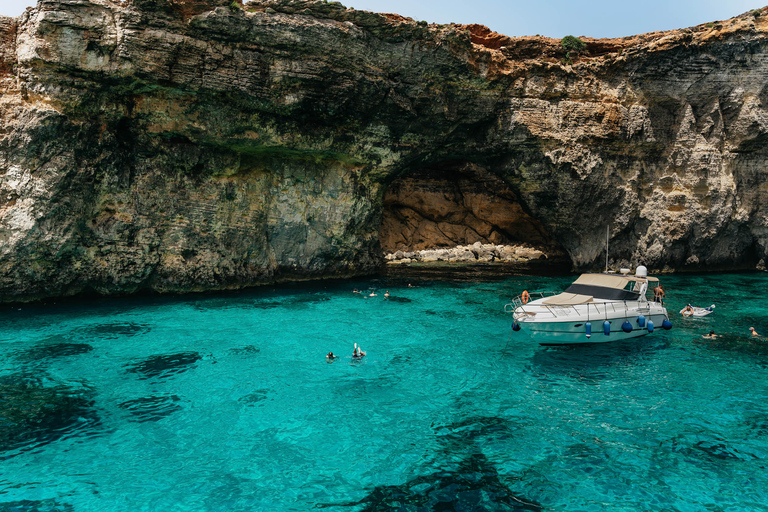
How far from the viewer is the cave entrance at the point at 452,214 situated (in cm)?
4550

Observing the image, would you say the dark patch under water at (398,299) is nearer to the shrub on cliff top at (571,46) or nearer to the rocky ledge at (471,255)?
the rocky ledge at (471,255)

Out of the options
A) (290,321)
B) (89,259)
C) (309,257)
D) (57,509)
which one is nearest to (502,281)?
(309,257)

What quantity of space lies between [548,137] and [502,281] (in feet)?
33.4

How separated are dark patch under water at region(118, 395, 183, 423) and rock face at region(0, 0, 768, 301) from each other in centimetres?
1418

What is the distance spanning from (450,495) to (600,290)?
1241 centimetres

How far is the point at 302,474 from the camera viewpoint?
9.40 metres

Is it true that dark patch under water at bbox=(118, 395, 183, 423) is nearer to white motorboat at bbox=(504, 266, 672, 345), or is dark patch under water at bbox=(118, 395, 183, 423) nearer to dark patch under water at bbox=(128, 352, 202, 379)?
dark patch under water at bbox=(128, 352, 202, 379)

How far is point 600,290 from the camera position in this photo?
18.0 metres

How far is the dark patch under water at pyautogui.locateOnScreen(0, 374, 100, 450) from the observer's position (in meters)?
10.8

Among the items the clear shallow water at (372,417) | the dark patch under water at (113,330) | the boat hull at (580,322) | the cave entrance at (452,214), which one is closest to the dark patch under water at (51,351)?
the clear shallow water at (372,417)

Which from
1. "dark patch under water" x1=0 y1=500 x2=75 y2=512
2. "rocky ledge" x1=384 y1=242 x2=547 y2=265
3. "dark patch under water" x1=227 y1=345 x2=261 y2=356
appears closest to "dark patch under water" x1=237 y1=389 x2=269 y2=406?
"dark patch under water" x1=227 y1=345 x2=261 y2=356

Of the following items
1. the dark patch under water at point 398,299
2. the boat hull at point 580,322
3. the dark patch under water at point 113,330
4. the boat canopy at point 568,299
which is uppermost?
the boat canopy at point 568,299

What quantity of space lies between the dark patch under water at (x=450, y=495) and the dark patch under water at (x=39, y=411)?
7.36 m

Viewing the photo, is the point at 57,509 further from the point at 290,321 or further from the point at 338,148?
the point at 338,148
